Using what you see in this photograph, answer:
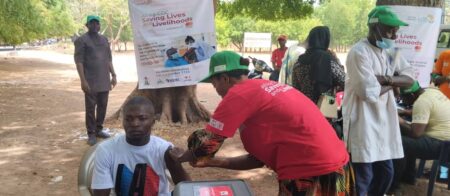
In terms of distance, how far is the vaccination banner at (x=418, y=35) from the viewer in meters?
3.96

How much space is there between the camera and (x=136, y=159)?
2.46m

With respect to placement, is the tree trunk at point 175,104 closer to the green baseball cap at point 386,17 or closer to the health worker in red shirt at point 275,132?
the green baseball cap at point 386,17

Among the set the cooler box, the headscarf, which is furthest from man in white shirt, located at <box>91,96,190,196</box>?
the headscarf

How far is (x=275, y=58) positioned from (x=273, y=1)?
1.46 metres

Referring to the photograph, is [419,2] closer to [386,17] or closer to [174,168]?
[386,17]

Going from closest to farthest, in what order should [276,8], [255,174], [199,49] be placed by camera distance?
[255,174]
[199,49]
[276,8]

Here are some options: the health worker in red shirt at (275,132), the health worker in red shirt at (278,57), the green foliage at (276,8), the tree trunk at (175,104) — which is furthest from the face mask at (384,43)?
the health worker in red shirt at (278,57)

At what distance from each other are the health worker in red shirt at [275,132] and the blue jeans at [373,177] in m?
1.21

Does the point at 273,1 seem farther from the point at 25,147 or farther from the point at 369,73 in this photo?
the point at 369,73

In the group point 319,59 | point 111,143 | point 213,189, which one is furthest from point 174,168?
point 319,59

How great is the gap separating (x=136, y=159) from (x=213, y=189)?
0.76 meters

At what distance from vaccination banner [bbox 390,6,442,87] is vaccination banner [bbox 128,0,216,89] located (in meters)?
2.54

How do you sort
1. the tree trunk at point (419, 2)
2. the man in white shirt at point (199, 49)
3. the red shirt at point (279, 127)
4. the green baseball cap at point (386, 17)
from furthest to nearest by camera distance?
the man in white shirt at point (199, 49)
the tree trunk at point (419, 2)
the green baseball cap at point (386, 17)
the red shirt at point (279, 127)

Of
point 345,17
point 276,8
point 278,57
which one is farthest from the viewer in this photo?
point 345,17
